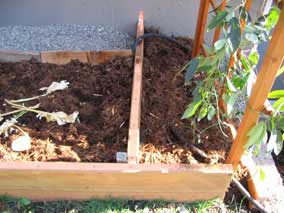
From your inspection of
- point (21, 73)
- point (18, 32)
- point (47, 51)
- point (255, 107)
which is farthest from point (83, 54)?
point (255, 107)

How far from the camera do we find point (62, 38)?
7.32ft

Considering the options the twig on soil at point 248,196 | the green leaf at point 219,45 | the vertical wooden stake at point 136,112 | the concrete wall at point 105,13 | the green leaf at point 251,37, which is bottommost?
the twig on soil at point 248,196

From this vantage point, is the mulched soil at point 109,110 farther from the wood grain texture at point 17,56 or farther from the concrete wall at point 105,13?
the concrete wall at point 105,13

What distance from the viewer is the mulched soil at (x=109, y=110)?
4.85 feet

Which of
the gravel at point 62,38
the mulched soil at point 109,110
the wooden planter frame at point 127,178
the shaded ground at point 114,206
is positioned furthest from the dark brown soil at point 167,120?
the gravel at point 62,38

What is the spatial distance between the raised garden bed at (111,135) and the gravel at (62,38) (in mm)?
213

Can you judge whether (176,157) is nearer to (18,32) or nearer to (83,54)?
(83,54)

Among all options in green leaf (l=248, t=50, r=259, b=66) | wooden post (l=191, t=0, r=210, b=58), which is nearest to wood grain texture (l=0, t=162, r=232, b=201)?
green leaf (l=248, t=50, r=259, b=66)

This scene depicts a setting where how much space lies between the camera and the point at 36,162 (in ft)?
4.40

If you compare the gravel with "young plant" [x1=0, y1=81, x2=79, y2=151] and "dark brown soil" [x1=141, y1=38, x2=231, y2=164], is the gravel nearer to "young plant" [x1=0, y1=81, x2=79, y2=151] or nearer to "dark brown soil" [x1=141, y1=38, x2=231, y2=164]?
"dark brown soil" [x1=141, y1=38, x2=231, y2=164]

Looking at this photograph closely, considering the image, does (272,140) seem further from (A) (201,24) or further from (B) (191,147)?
(A) (201,24)

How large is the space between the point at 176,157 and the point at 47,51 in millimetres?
1077

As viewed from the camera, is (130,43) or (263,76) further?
(130,43)

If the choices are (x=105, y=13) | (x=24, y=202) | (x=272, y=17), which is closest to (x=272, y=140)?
(x=272, y=17)
